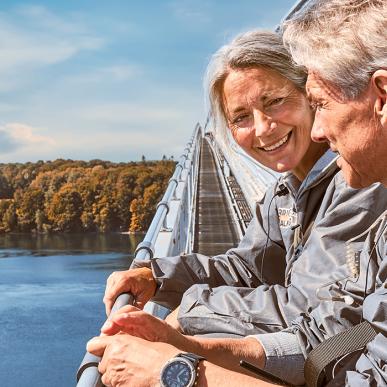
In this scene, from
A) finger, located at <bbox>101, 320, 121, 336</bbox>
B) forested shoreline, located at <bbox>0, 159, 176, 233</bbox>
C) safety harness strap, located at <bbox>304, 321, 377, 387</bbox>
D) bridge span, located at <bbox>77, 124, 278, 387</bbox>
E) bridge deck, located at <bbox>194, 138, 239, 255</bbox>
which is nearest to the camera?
safety harness strap, located at <bbox>304, 321, 377, 387</bbox>

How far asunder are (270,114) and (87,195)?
66.7 m

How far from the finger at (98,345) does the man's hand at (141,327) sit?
0.19 feet

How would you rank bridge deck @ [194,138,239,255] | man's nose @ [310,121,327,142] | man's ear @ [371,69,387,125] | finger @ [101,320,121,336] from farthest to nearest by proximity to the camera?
bridge deck @ [194,138,239,255]
finger @ [101,320,121,336]
man's nose @ [310,121,327,142]
man's ear @ [371,69,387,125]

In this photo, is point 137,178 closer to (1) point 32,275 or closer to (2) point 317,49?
(1) point 32,275

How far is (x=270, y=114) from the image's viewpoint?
7.11ft

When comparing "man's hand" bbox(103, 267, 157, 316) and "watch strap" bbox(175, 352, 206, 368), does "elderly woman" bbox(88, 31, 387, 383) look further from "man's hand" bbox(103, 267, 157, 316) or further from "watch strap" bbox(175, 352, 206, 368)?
"watch strap" bbox(175, 352, 206, 368)

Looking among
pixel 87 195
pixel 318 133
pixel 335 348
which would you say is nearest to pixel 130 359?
pixel 335 348

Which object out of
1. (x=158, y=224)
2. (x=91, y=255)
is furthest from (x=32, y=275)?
(x=158, y=224)

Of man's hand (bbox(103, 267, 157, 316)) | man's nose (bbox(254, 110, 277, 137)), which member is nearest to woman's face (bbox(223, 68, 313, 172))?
man's nose (bbox(254, 110, 277, 137))

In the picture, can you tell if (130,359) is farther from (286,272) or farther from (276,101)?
(276,101)

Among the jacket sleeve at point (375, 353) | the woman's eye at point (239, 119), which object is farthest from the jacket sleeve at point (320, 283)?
the woman's eye at point (239, 119)

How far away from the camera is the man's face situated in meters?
1.35

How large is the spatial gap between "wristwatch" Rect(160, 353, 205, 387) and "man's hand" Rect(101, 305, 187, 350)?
9.0 inches

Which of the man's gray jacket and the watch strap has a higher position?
the man's gray jacket
